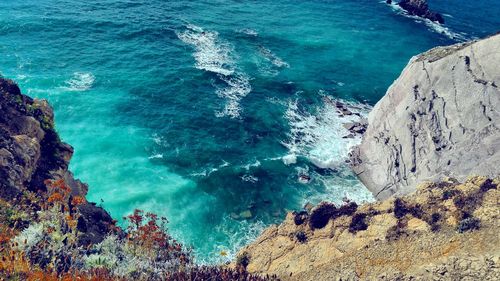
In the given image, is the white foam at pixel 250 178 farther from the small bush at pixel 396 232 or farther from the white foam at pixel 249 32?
the white foam at pixel 249 32

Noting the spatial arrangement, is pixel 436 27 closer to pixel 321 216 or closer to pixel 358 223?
pixel 321 216

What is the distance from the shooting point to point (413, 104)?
4809cm

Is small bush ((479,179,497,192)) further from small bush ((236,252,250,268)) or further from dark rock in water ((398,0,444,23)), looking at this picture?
dark rock in water ((398,0,444,23))

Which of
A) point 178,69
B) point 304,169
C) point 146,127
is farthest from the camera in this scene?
point 178,69

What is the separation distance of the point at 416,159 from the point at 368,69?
105ft

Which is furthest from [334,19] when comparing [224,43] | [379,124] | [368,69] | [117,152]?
[117,152]

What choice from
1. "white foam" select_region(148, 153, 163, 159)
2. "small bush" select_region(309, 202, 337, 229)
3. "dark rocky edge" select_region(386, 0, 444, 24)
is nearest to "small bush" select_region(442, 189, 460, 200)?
"small bush" select_region(309, 202, 337, 229)

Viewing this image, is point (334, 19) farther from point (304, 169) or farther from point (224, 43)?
point (304, 169)

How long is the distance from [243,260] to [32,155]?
55.3ft

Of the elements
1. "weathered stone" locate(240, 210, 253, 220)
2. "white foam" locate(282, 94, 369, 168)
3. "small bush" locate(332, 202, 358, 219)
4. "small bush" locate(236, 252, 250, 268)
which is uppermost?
"small bush" locate(332, 202, 358, 219)

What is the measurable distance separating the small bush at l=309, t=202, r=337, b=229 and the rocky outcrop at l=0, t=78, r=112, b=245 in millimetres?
15017

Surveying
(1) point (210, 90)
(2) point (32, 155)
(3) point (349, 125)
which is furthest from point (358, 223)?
(1) point (210, 90)

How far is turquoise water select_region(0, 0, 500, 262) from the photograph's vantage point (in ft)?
156

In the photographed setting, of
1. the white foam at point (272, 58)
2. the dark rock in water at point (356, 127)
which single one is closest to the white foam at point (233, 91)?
the white foam at point (272, 58)
